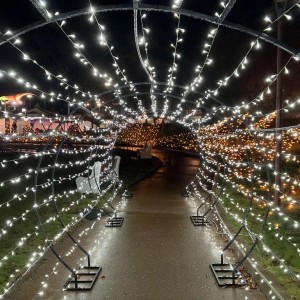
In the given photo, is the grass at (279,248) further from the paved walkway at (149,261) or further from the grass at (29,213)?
the grass at (29,213)

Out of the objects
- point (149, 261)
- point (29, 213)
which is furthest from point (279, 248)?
point (29, 213)

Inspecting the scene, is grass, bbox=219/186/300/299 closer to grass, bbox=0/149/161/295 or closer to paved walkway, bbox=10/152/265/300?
paved walkway, bbox=10/152/265/300

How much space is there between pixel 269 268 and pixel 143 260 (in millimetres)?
2020

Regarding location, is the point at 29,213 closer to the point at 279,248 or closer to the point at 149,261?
the point at 149,261

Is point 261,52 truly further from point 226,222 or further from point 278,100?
point 226,222

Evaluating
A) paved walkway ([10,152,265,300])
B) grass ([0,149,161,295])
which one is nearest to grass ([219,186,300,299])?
paved walkway ([10,152,265,300])

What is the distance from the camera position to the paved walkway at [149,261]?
525cm

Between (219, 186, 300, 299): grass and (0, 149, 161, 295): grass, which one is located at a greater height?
(219, 186, 300, 299): grass

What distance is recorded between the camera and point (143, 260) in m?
6.63

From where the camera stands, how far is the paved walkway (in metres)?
5.25

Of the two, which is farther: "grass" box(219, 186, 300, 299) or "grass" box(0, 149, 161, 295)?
"grass" box(0, 149, 161, 295)

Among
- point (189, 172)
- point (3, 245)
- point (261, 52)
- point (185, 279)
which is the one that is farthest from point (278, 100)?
point (189, 172)

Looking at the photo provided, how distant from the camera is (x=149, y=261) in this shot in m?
6.57

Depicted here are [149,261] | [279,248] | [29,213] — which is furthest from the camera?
[29,213]
